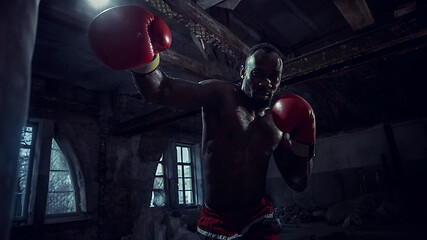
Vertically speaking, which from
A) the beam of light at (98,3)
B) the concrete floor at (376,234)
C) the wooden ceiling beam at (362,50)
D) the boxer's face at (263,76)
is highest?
the beam of light at (98,3)

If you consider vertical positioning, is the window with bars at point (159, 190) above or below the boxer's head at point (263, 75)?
below

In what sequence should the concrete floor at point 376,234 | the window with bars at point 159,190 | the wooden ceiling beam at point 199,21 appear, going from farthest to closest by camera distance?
the window with bars at point 159,190
the concrete floor at point 376,234
the wooden ceiling beam at point 199,21

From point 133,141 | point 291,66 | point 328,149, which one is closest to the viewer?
point 291,66

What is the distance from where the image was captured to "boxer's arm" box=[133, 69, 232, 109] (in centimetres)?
136

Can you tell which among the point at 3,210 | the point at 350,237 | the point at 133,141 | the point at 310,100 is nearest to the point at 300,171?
the point at 3,210

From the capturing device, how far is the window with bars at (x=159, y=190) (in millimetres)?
6105

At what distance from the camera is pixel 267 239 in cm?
157

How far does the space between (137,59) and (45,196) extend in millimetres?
3945

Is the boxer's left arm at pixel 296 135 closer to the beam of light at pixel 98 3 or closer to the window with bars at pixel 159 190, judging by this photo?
the beam of light at pixel 98 3

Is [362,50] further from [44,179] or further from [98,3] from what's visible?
[44,179]

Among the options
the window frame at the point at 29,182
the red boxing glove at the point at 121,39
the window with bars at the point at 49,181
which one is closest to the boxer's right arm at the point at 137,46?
the red boxing glove at the point at 121,39

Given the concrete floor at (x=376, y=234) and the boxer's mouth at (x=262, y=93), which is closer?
the boxer's mouth at (x=262, y=93)

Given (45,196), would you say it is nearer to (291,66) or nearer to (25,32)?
(291,66)

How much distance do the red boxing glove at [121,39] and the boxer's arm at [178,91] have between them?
140 mm
